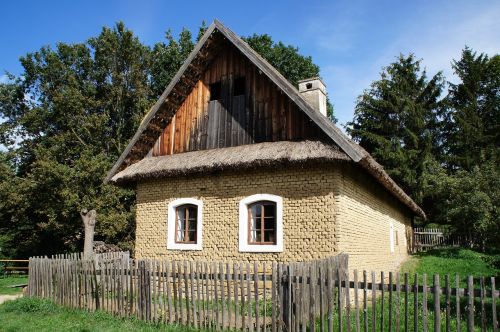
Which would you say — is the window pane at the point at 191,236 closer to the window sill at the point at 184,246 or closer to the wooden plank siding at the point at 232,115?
the window sill at the point at 184,246

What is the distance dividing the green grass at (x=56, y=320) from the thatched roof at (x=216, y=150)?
14.6 ft

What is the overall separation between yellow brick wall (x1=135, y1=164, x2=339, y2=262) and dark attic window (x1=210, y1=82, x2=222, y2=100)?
8.94 ft

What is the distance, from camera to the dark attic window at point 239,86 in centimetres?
1233

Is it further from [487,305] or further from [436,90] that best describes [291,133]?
[436,90]

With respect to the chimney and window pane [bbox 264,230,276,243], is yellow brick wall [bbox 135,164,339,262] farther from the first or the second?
the chimney

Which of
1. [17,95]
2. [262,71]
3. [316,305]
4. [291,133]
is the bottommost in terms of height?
[316,305]

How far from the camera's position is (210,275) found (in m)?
7.47

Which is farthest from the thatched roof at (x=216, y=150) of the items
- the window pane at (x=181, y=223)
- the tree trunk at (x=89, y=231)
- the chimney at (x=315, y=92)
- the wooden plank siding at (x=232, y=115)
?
the tree trunk at (x=89, y=231)

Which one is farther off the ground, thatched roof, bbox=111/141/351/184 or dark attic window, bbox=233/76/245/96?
dark attic window, bbox=233/76/245/96

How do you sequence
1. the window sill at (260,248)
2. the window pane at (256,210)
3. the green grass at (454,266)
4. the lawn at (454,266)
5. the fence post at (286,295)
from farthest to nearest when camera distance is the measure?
the green grass at (454,266), the lawn at (454,266), the window pane at (256,210), the window sill at (260,248), the fence post at (286,295)

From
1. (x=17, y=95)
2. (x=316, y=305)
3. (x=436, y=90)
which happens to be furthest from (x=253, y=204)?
(x=436, y=90)

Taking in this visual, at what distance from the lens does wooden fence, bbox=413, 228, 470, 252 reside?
90.2 feet

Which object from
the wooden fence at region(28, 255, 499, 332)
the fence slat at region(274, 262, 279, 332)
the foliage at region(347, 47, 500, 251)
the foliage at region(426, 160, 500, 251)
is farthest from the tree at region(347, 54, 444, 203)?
the fence slat at region(274, 262, 279, 332)

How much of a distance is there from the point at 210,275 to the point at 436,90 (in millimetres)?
32664
